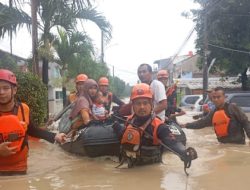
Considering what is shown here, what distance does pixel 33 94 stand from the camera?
10.3m

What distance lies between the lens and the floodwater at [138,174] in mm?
4770

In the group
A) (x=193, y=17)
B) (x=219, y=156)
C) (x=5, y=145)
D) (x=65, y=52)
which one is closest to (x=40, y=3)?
(x=65, y=52)

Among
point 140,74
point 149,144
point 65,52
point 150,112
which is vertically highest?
point 65,52

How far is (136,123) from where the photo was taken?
18.2ft

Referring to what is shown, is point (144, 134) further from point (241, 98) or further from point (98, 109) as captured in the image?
point (241, 98)

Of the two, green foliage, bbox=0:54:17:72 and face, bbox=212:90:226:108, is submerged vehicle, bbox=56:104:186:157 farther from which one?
green foliage, bbox=0:54:17:72

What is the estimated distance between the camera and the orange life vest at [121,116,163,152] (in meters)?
5.35

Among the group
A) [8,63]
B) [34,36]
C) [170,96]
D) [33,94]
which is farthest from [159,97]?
[8,63]

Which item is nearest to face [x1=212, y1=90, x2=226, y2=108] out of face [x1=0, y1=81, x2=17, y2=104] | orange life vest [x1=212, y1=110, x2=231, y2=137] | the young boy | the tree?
orange life vest [x1=212, y1=110, x2=231, y2=137]

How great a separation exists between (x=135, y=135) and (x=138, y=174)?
0.47 m

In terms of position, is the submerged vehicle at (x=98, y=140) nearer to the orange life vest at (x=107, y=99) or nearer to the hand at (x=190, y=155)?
the hand at (x=190, y=155)

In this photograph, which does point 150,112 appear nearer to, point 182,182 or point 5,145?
point 182,182

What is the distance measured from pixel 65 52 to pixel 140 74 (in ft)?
33.0

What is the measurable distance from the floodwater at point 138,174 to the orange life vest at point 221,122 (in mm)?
310
